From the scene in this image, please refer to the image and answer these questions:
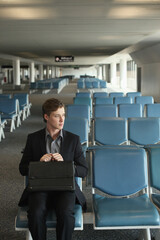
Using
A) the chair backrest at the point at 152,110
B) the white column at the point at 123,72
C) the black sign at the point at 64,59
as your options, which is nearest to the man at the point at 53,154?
the chair backrest at the point at 152,110

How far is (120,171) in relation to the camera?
291 cm

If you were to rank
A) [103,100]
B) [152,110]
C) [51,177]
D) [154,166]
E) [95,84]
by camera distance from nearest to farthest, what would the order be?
[51,177], [154,166], [152,110], [103,100], [95,84]

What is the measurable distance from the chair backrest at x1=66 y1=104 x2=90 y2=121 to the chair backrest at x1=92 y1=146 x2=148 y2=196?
11.2 feet

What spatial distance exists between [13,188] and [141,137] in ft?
6.42

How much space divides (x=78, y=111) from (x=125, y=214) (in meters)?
3.94

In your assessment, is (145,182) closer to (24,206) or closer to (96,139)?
(24,206)

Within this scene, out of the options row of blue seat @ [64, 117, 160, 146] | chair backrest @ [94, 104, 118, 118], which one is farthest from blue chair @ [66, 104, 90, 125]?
row of blue seat @ [64, 117, 160, 146]

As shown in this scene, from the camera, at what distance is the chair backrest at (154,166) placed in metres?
2.90

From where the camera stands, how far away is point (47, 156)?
101 inches

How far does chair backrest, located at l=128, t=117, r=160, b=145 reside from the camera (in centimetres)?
492

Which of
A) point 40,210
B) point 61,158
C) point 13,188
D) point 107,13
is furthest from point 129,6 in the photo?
point 40,210

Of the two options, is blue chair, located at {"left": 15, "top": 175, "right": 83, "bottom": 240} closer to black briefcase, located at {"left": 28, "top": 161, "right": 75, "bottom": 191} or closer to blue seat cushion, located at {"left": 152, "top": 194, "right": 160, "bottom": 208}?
black briefcase, located at {"left": 28, "top": 161, "right": 75, "bottom": 191}

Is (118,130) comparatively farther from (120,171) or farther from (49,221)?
(49,221)

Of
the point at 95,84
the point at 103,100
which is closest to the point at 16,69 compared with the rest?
the point at 95,84
